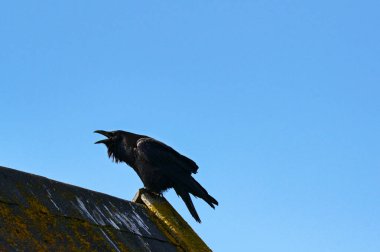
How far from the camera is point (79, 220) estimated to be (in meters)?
5.10

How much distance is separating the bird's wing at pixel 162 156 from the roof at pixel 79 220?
1.94 meters

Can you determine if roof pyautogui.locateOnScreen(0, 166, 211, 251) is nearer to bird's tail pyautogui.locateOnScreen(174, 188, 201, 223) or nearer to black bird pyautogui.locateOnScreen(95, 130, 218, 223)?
black bird pyautogui.locateOnScreen(95, 130, 218, 223)

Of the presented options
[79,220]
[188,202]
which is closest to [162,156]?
[188,202]

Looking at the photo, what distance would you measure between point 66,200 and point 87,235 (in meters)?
0.46

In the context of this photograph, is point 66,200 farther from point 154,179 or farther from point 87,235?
point 154,179

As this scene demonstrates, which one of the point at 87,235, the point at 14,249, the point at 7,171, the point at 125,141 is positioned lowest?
the point at 14,249

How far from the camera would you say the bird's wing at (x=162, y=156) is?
8.41 meters

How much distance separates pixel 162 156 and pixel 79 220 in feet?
11.7

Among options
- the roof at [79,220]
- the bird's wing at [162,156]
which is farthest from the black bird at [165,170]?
the roof at [79,220]

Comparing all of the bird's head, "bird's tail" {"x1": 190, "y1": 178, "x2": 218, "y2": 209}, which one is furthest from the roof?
the bird's head

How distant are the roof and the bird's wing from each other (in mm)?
1945

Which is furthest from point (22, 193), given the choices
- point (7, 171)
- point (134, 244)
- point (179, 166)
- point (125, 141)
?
point (125, 141)

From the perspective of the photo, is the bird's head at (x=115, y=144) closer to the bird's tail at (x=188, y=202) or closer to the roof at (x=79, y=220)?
the bird's tail at (x=188, y=202)

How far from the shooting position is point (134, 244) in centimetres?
527
